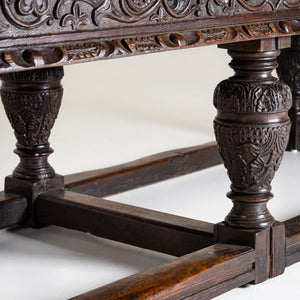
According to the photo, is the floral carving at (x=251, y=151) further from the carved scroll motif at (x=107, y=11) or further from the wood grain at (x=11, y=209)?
the wood grain at (x=11, y=209)

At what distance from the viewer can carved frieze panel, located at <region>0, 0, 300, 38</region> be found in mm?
1476

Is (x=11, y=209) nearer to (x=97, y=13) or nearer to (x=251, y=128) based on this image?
(x=251, y=128)

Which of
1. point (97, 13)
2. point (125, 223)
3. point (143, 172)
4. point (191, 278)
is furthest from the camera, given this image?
point (143, 172)

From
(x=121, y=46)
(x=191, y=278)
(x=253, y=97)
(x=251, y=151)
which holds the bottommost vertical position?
(x=191, y=278)

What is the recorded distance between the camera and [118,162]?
3.34 metres

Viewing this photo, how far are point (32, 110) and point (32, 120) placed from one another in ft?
0.10

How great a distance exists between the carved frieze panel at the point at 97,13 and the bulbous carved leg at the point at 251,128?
7.5 inches

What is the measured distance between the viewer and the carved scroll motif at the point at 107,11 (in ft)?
4.87

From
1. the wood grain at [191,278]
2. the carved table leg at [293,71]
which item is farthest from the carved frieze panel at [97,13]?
the carved table leg at [293,71]

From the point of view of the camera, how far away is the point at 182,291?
187 cm

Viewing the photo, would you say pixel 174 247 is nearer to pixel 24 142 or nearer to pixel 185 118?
pixel 24 142

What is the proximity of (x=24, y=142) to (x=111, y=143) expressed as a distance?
1.09 meters

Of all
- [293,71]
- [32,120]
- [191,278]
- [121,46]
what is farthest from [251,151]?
[293,71]

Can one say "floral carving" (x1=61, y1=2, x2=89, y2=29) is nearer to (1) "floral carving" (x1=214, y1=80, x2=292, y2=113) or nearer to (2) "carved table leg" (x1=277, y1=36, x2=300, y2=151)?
(1) "floral carving" (x1=214, y1=80, x2=292, y2=113)
